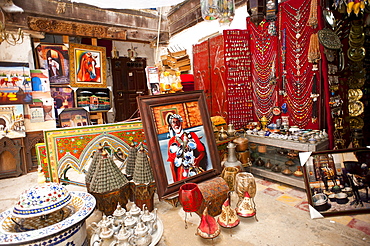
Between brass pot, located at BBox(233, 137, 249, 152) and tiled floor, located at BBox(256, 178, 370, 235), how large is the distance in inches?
24.2

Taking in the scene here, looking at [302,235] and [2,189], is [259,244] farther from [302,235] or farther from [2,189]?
[2,189]

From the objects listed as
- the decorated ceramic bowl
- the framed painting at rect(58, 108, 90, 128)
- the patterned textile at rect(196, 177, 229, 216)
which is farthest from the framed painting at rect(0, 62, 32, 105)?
the patterned textile at rect(196, 177, 229, 216)

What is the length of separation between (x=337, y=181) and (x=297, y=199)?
105cm

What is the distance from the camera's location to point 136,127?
3328 mm

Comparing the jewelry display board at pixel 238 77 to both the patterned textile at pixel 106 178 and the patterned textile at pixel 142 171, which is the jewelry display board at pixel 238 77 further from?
the patterned textile at pixel 106 178

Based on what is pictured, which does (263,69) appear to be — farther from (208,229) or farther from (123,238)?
(123,238)

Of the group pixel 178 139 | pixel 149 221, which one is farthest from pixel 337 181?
pixel 149 221

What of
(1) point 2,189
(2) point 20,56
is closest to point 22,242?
(1) point 2,189

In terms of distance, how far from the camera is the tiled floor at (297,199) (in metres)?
2.45

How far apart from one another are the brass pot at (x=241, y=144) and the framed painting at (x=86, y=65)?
14.5ft

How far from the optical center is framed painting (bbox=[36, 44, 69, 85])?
5.53 meters

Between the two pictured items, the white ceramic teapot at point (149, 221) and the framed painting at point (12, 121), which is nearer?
the white ceramic teapot at point (149, 221)

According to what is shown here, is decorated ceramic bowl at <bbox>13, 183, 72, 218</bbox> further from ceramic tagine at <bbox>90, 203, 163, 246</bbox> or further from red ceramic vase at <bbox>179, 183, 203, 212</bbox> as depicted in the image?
red ceramic vase at <bbox>179, 183, 203, 212</bbox>

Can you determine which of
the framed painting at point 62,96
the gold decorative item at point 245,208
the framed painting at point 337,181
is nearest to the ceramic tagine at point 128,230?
the gold decorative item at point 245,208
